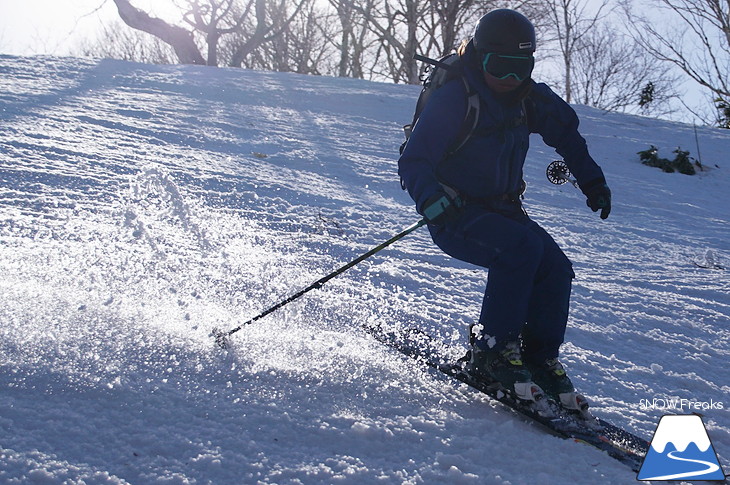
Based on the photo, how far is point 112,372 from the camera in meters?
2.31

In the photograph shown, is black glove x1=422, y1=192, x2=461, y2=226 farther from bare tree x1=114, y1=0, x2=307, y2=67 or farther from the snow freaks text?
bare tree x1=114, y1=0, x2=307, y2=67

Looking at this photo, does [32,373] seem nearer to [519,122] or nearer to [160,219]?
[519,122]

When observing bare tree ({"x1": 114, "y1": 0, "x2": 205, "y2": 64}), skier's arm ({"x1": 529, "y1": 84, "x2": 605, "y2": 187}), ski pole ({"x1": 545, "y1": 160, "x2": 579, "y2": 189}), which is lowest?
ski pole ({"x1": 545, "y1": 160, "x2": 579, "y2": 189})

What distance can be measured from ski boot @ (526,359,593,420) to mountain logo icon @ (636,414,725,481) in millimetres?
265

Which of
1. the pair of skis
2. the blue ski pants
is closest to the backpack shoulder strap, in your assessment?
the blue ski pants

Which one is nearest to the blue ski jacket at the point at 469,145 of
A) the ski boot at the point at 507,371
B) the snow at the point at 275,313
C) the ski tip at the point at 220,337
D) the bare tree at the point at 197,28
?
the ski boot at the point at 507,371

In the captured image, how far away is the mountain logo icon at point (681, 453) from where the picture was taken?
205 centimetres

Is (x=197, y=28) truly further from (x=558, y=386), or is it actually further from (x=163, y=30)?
(x=558, y=386)

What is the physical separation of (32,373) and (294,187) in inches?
148

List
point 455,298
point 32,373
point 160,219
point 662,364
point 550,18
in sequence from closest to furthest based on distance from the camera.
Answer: point 32,373 < point 662,364 < point 455,298 < point 160,219 < point 550,18

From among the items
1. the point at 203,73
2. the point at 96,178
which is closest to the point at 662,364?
the point at 96,178

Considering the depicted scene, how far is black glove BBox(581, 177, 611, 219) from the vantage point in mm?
2854

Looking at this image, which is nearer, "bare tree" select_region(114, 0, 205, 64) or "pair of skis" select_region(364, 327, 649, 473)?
"pair of skis" select_region(364, 327, 649, 473)

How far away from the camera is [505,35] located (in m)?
2.50
